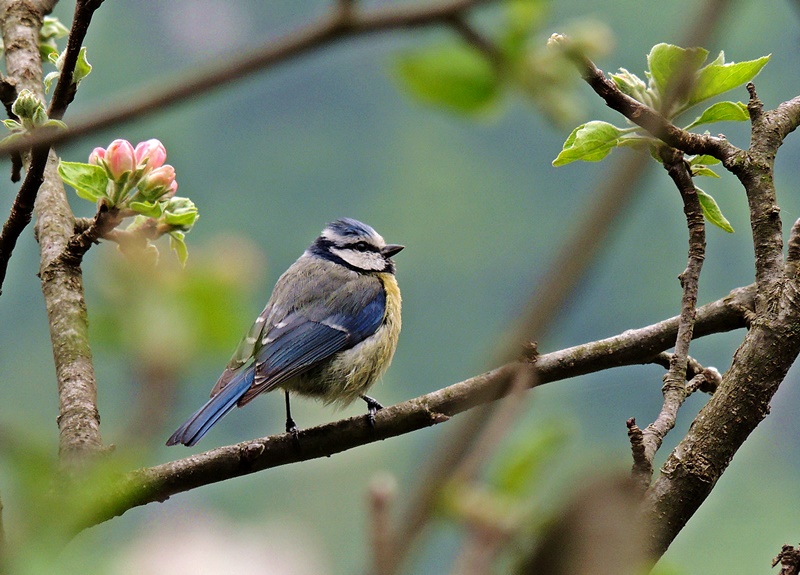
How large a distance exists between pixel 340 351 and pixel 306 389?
0.19 meters

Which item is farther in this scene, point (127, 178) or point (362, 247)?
point (362, 247)

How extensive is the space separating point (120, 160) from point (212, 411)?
1309mm

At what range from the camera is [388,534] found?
1.45 ft

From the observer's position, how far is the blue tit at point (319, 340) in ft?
10.1

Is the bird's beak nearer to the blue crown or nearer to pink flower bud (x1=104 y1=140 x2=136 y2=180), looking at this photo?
the blue crown

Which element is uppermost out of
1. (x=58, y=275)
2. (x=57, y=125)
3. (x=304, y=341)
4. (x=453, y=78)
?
(x=453, y=78)

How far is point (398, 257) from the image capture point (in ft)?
64.6

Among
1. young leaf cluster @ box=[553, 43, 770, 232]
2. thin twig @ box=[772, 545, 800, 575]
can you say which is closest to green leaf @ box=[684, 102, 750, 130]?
young leaf cluster @ box=[553, 43, 770, 232]

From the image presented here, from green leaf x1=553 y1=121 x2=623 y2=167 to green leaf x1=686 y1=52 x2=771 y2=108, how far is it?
149mm

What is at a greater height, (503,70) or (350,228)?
(503,70)

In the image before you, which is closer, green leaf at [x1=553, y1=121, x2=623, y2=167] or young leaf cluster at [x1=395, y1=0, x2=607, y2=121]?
young leaf cluster at [x1=395, y1=0, x2=607, y2=121]

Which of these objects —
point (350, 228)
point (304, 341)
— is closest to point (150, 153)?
point (304, 341)

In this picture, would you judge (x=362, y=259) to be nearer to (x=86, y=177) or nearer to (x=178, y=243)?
(x=178, y=243)

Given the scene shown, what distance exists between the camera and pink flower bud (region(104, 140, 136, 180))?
1814mm
